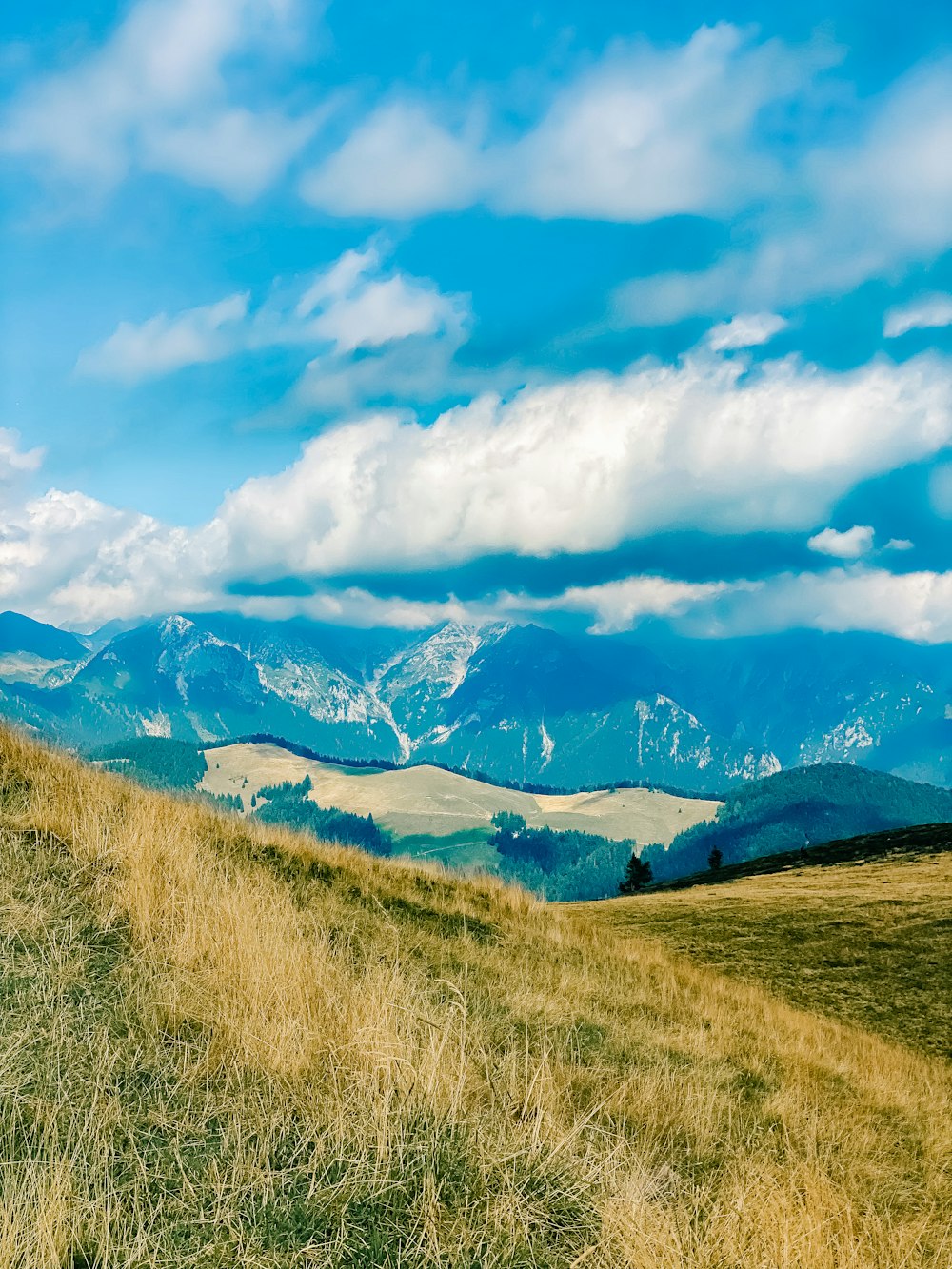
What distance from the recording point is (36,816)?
27.9 feet

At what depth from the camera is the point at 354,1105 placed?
482 cm

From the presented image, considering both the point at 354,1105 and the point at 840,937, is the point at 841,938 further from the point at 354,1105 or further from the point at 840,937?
the point at 354,1105

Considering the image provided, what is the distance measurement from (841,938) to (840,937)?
80 millimetres

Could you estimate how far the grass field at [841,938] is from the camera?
47.0 ft

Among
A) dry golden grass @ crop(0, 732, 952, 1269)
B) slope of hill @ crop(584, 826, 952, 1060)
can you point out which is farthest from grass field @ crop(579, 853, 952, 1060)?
dry golden grass @ crop(0, 732, 952, 1269)

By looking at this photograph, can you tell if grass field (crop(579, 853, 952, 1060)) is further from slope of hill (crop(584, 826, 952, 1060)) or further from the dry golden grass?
the dry golden grass

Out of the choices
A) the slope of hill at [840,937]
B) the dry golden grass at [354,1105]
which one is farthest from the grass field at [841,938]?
the dry golden grass at [354,1105]

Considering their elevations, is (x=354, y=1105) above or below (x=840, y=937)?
above

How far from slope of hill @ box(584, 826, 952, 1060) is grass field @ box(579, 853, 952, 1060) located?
27 mm

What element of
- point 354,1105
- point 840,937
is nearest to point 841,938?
point 840,937

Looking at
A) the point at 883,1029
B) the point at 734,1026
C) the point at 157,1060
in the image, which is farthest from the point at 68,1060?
the point at 883,1029

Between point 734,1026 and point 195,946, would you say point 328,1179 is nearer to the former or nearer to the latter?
point 195,946

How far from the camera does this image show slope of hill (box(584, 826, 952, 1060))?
47.1 feet

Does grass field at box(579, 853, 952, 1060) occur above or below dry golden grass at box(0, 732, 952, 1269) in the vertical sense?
below
